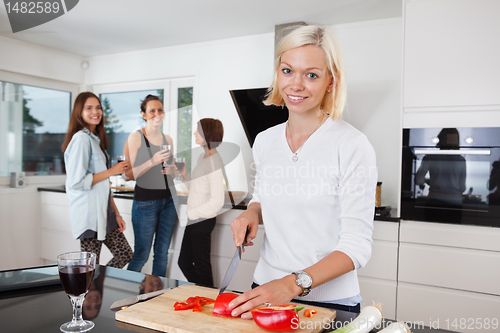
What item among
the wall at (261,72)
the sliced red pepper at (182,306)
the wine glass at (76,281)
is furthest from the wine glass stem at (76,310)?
the wall at (261,72)

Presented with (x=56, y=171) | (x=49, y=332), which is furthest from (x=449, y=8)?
(x=56, y=171)

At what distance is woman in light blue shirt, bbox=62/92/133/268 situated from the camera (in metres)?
2.39

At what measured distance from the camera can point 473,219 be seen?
2.10 m

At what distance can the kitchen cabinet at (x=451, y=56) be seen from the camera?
2.06 metres

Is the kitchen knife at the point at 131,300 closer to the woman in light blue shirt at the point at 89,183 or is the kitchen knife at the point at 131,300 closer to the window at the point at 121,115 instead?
the woman in light blue shirt at the point at 89,183

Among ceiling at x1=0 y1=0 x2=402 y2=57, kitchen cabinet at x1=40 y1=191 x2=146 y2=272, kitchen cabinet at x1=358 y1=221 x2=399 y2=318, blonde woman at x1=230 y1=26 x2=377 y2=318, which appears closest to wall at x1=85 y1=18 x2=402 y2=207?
ceiling at x1=0 y1=0 x2=402 y2=57

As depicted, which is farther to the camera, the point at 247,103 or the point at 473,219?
the point at 247,103

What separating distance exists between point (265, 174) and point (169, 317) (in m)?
0.51

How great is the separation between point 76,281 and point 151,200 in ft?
6.51

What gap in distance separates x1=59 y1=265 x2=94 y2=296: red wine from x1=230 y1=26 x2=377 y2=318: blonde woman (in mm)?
390

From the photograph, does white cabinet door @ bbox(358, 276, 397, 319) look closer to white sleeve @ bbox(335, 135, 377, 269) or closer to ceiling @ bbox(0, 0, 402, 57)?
white sleeve @ bbox(335, 135, 377, 269)

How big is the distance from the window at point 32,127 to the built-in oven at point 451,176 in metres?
3.33

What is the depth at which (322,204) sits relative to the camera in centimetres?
100

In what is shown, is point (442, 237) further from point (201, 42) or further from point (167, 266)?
point (201, 42)
